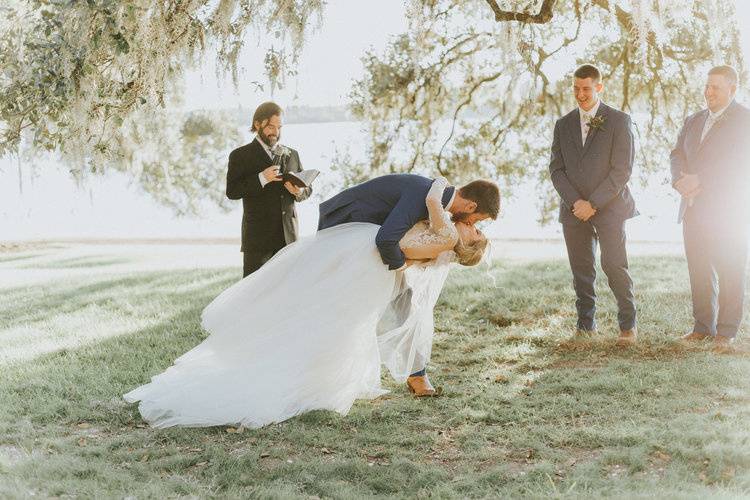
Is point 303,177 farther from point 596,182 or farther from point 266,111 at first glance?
point 596,182

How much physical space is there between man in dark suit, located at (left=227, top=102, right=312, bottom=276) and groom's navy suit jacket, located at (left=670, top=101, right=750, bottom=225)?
3043 mm

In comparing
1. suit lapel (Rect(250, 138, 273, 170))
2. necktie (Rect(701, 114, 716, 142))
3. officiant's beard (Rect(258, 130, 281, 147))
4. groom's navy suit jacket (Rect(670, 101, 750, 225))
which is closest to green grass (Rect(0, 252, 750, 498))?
groom's navy suit jacket (Rect(670, 101, 750, 225))

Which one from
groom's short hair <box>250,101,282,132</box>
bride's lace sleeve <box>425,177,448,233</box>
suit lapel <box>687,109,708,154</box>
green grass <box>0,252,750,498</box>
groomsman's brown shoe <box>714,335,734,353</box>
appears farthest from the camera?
suit lapel <box>687,109,708,154</box>

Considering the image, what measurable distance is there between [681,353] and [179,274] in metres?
6.53

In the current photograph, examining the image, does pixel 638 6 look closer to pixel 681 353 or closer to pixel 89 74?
pixel 681 353

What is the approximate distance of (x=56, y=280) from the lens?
410 inches

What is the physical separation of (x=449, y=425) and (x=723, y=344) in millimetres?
2504

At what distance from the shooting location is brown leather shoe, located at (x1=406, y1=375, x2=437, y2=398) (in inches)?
208

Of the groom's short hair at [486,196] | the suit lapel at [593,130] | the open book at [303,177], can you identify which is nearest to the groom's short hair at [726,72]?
the suit lapel at [593,130]

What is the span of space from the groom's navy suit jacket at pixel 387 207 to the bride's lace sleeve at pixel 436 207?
0.21ft

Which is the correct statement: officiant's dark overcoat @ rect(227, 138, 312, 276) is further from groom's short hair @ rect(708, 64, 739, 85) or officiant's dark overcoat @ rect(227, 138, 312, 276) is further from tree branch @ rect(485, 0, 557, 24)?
groom's short hair @ rect(708, 64, 739, 85)

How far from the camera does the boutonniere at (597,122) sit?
6.04 m

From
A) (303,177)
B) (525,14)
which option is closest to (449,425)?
(303,177)

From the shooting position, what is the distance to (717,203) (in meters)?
5.98
